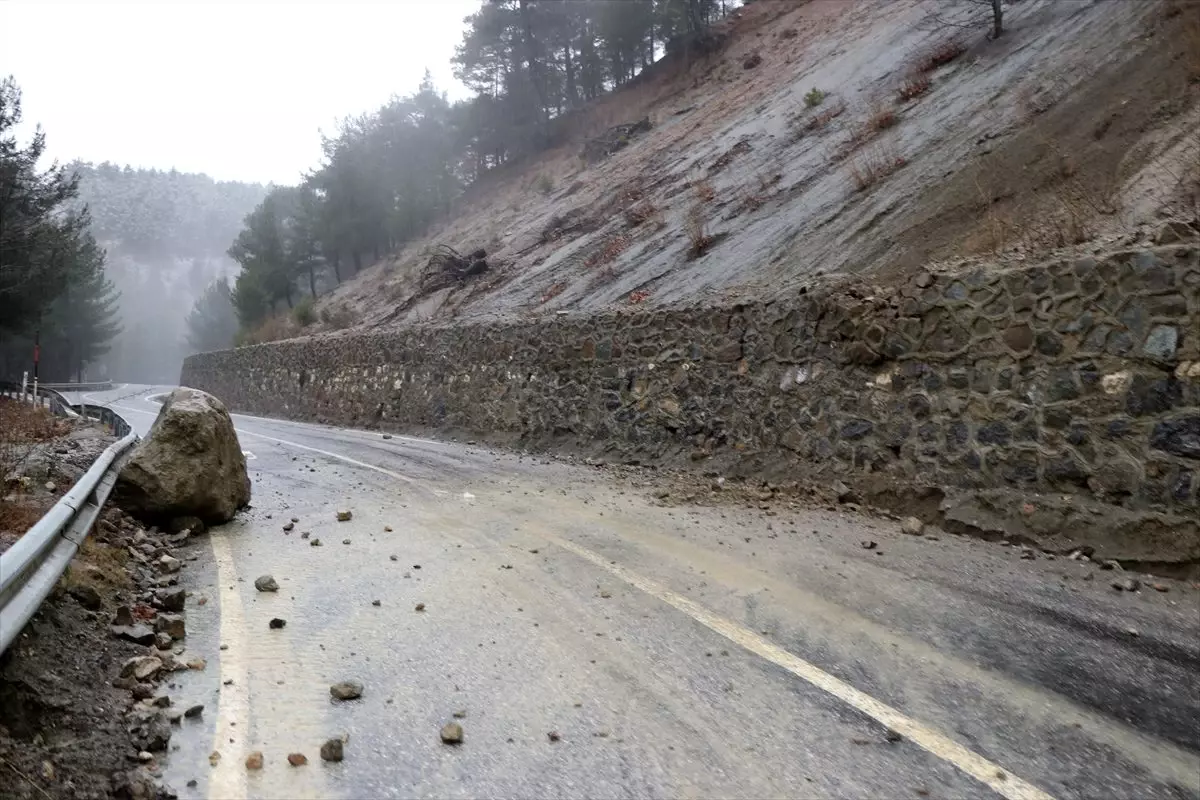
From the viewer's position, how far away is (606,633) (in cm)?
445

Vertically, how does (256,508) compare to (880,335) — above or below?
below

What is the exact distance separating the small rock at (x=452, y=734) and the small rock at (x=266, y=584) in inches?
98.4

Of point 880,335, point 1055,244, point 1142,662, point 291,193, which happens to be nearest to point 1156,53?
point 1055,244

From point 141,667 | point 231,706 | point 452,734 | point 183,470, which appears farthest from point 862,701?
point 183,470

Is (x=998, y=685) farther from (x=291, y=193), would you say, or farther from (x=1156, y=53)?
(x=291, y=193)

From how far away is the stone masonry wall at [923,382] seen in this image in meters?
5.69

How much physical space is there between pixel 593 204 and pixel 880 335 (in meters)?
17.3

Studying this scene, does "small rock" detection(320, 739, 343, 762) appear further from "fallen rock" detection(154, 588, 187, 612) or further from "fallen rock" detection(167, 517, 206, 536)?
"fallen rock" detection(167, 517, 206, 536)

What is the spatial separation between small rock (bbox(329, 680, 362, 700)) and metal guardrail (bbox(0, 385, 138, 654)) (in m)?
1.31

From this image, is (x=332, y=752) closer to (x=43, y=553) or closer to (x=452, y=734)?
(x=452, y=734)

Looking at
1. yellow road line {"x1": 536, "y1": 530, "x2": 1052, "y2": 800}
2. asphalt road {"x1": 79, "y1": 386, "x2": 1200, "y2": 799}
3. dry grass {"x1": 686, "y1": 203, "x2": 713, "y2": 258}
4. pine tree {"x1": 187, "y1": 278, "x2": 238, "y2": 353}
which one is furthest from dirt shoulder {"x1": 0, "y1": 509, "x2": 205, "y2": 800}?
pine tree {"x1": 187, "y1": 278, "x2": 238, "y2": 353}

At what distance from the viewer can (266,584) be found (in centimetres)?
523

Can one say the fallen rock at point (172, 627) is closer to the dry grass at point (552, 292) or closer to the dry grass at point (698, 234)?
the dry grass at point (698, 234)

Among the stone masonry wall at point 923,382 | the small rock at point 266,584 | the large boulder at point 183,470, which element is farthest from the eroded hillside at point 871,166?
the small rock at point 266,584
